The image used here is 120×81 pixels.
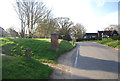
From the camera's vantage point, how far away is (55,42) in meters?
11.9

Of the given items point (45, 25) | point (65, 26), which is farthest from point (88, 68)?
point (65, 26)

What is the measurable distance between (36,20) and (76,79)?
2431 centimetres

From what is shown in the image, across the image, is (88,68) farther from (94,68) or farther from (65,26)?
(65,26)

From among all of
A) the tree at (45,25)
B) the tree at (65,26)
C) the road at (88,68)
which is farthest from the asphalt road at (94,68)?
the tree at (65,26)

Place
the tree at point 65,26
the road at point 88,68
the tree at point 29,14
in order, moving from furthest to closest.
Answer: the tree at point 65,26 → the tree at point 29,14 → the road at point 88,68

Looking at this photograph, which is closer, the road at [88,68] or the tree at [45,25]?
the road at [88,68]

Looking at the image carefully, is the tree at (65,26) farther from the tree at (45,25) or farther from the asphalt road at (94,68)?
the asphalt road at (94,68)

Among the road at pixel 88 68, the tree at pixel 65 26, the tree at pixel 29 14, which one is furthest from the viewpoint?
the tree at pixel 65 26

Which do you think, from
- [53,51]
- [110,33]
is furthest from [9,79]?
[110,33]

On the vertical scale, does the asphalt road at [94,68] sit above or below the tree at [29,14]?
below

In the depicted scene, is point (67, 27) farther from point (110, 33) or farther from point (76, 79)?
point (76, 79)

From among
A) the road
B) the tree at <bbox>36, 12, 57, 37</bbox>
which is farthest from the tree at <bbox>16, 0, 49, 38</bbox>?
the road

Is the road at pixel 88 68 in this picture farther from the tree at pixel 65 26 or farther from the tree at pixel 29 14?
the tree at pixel 65 26

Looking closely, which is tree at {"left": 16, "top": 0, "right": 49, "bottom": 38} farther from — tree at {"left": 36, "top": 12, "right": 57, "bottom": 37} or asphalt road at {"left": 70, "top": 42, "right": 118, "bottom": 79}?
asphalt road at {"left": 70, "top": 42, "right": 118, "bottom": 79}
